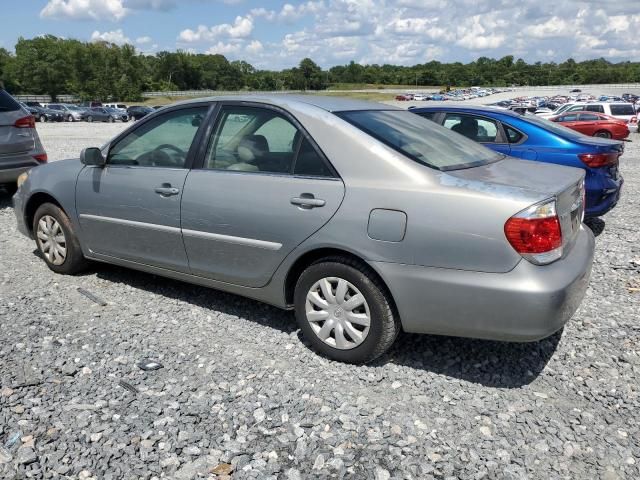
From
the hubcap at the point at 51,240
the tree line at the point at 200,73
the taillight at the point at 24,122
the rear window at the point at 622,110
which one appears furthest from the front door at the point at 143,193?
the tree line at the point at 200,73

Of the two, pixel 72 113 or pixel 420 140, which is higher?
pixel 420 140

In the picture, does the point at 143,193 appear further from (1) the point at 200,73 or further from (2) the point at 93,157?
(1) the point at 200,73

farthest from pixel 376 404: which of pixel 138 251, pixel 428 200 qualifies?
pixel 138 251

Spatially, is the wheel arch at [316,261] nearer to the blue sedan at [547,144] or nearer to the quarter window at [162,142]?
the quarter window at [162,142]

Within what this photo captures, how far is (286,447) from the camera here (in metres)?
2.85

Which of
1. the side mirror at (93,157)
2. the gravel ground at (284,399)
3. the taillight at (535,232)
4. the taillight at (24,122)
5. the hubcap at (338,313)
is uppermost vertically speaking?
the taillight at (24,122)

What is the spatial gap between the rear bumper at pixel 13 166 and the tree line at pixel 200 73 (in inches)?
3629

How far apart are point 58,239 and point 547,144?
523 centimetres

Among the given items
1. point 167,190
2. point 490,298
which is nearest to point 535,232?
point 490,298

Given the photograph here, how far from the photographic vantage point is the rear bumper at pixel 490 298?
9.81ft

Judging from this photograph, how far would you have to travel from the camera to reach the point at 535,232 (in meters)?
2.99

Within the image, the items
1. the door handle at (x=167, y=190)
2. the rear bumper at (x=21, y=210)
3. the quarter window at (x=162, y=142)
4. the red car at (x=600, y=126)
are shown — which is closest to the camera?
the door handle at (x=167, y=190)

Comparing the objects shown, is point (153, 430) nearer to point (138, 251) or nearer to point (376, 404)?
point (376, 404)

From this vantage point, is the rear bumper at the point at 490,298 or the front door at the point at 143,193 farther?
the front door at the point at 143,193
